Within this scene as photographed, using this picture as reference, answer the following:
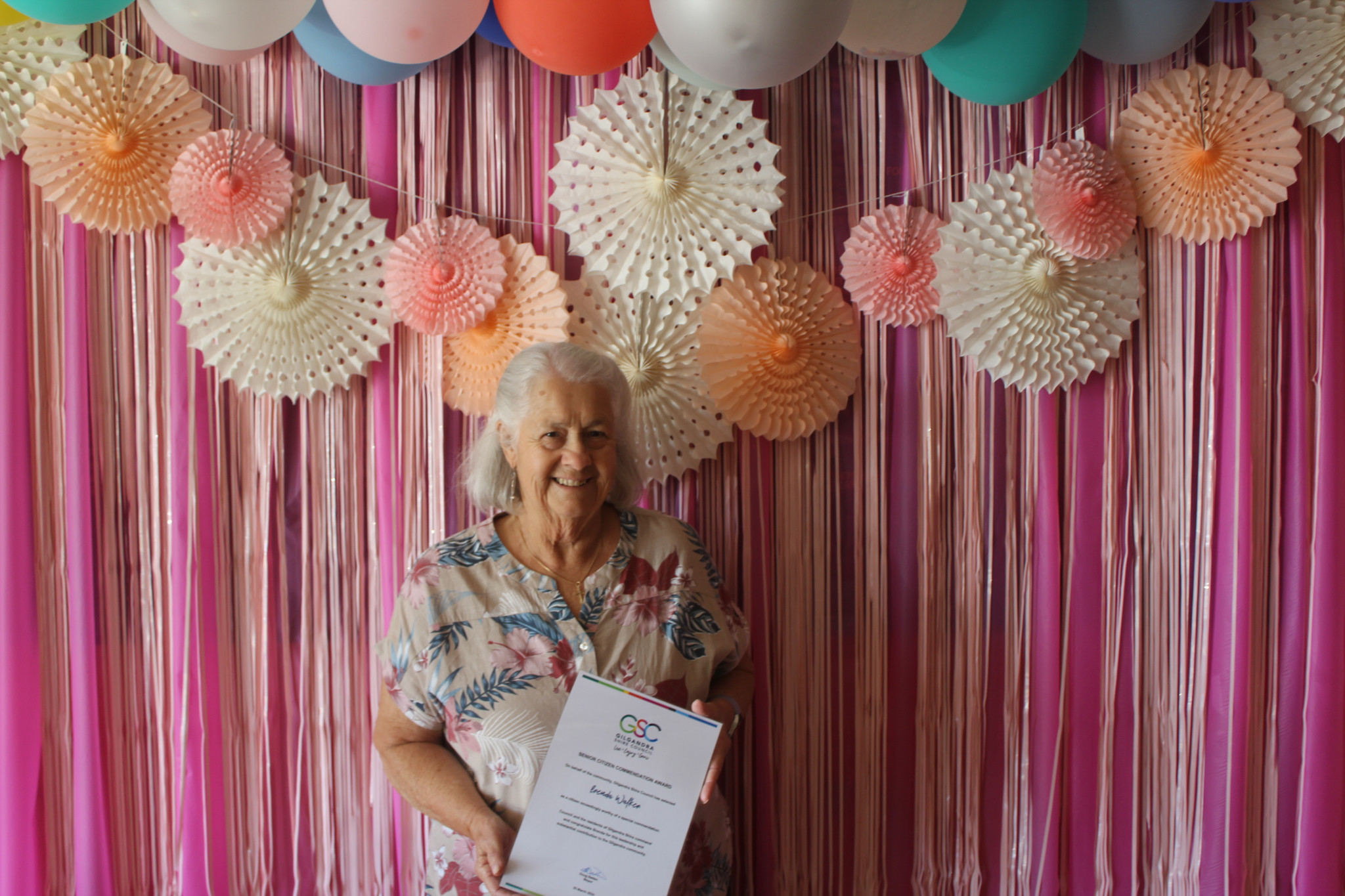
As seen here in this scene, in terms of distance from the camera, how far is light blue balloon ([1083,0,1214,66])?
165 centimetres

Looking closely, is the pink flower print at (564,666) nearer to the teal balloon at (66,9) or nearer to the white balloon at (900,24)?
the white balloon at (900,24)

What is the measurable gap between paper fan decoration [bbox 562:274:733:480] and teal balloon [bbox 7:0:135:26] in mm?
911

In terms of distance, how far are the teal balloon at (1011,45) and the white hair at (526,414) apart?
85cm

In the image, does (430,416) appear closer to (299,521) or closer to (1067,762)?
(299,521)

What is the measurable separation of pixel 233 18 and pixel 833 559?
1.51m

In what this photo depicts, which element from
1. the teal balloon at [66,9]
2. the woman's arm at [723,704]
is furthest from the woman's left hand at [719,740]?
the teal balloon at [66,9]

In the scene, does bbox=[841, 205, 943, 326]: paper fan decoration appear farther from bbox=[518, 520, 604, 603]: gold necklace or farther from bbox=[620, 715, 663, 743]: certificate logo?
bbox=[620, 715, 663, 743]: certificate logo

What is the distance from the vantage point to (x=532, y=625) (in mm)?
1471

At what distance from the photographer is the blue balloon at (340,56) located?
5.43 ft

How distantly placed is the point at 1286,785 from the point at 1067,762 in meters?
0.47

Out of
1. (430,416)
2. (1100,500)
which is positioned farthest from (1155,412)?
(430,416)

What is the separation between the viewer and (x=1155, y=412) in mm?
1950

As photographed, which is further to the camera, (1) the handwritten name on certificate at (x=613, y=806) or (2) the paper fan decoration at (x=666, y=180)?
(2) the paper fan decoration at (x=666, y=180)

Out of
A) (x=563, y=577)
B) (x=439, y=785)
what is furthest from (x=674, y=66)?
(x=439, y=785)
